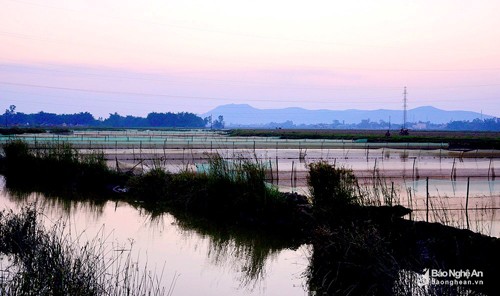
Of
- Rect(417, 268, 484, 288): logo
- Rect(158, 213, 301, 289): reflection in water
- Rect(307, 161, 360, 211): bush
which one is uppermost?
A: Rect(307, 161, 360, 211): bush

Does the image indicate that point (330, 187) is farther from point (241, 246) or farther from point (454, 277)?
point (454, 277)

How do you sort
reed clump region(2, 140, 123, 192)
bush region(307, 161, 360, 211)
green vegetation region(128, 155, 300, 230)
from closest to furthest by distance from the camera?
bush region(307, 161, 360, 211) < green vegetation region(128, 155, 300, 230) < reed clump region(2, 140, 123, 192)

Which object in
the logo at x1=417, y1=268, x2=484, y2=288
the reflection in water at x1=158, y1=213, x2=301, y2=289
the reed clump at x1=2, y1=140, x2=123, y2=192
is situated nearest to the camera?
the logo at x1=417, y1=268, x2=484, y2=288

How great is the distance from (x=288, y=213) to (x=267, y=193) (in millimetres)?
866

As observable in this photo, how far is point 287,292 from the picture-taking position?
394 inches

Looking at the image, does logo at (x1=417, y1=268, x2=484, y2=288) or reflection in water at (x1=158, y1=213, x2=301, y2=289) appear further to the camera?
reflection in water at (x1=158, y1=213, x2=301, y2=289)

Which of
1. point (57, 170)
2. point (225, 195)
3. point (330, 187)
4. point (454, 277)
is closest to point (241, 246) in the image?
point (330, 187)

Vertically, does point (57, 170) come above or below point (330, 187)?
below

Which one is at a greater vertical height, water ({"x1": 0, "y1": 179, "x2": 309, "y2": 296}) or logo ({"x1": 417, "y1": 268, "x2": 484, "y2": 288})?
logo ({"x1": 417, "y1": 268, "x2": 484, "y2": 288})

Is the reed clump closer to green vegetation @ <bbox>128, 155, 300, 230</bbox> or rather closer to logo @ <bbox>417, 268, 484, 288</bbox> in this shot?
green vegetation @ <bbox>128, 155, 300, 230</bbox>

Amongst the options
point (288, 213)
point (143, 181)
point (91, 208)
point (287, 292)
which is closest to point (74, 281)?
point (287, 292)

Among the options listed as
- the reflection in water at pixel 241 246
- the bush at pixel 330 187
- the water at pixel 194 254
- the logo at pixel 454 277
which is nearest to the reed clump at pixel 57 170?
the water at pixel 194 254

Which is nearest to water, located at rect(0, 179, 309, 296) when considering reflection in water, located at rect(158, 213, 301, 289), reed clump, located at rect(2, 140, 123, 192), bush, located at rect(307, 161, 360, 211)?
reflection in water, located at rect(158, 213, 301, 289)

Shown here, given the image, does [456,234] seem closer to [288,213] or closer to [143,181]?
[288,213]
